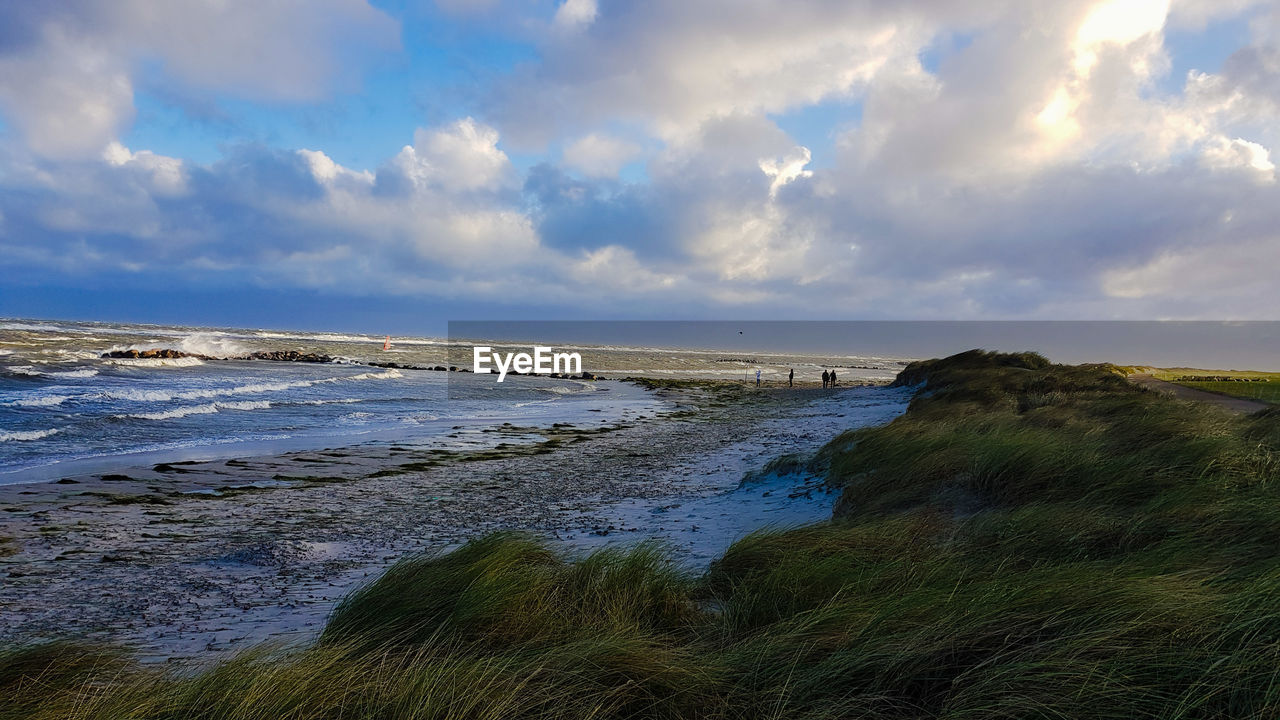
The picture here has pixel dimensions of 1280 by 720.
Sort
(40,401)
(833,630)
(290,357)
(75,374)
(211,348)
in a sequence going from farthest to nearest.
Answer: (211,348), (290,357), (75,374), (40,401), (833,630)

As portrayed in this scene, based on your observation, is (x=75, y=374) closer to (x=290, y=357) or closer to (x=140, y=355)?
(x=140, y=355)

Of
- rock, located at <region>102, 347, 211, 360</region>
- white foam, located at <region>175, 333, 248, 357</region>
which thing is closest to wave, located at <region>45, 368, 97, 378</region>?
rock, located at <region>102, 347, 211, 360</region>

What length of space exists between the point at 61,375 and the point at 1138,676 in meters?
36.3

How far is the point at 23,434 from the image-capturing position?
15555 millimetres

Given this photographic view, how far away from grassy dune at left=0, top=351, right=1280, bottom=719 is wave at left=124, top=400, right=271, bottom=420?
18.6 meters

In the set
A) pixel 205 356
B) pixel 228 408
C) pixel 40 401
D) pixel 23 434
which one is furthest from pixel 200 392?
pixel 205 356

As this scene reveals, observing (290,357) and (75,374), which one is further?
(290,357)

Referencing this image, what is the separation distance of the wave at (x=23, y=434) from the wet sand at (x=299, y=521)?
5107mm

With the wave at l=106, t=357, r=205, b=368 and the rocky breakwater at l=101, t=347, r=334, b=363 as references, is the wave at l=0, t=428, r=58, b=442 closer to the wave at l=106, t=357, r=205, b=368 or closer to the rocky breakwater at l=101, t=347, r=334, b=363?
the wave at l=106, t=357, r=205, b=368

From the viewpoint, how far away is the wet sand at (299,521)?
5793mm

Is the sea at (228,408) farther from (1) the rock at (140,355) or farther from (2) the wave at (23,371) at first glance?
(1) the rock at (140,355)

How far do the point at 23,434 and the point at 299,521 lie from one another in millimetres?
11187

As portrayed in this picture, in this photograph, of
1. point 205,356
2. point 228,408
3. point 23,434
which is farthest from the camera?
point 205,356

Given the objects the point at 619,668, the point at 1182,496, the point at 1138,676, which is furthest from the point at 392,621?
the point at 1182,496
